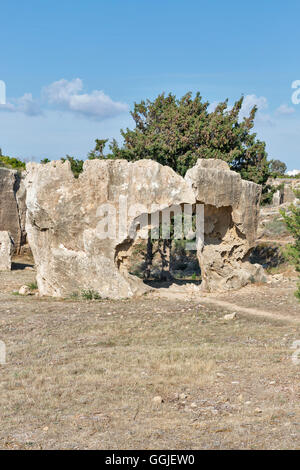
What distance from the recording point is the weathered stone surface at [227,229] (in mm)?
17172

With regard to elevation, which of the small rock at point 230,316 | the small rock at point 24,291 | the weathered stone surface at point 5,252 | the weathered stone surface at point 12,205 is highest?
the weathered stone surface at point 12,205

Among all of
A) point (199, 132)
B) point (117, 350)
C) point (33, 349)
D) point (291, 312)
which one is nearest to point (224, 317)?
point (291, 312)

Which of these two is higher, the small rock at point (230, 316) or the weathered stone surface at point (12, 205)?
the weathered stone surface at point (12, 205)

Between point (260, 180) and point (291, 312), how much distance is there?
11.2 meters

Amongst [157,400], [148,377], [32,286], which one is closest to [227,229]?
[32,286]

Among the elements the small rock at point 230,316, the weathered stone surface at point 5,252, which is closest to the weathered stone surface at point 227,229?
the small rock at point 230,316

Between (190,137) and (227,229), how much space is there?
5985 mm

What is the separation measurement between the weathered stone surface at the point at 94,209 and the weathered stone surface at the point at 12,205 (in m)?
11.3

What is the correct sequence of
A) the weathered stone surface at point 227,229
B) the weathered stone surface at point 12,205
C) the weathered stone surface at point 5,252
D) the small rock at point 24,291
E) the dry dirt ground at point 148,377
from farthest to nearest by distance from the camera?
the weathered stone surface at point 12,205 < the weathered stone surface at point 5,252 < the weathered stone surface at point 227,229 < the small rock at point 24,291 < the dry dirt ground at point 148,377

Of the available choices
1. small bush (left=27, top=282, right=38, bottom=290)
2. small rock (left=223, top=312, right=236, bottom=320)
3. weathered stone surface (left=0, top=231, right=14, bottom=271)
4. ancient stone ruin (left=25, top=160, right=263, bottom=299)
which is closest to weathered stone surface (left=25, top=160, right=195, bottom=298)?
ancient stone ruin (left=25, top=160, right=263, bottom=299)

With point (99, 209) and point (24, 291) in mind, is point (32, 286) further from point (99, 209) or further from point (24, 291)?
point (99, 209)

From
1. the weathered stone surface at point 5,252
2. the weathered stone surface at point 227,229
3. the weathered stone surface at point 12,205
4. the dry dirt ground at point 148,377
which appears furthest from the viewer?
the weathered stone surface at point 12,205

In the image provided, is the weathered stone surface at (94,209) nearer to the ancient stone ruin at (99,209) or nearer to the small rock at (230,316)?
the ancient stone ruin at (99,209)
